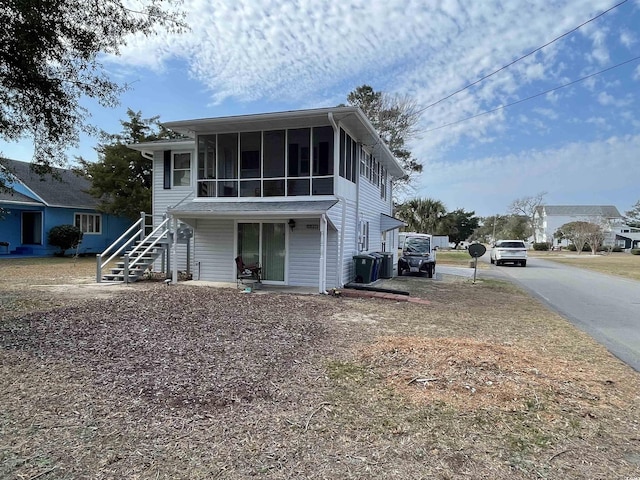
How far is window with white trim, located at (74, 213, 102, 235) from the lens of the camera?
26.1m

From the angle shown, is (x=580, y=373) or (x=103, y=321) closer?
(x=580, y=373)

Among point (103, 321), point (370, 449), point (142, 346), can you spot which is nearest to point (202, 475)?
point (370, 449)

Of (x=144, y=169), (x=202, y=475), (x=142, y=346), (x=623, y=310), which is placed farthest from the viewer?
(x=144, y=169)

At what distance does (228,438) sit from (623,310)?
1113 cm

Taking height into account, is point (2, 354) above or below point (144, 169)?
below

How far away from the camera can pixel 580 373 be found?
5.09 meters

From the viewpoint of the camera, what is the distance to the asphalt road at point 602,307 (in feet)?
23.1

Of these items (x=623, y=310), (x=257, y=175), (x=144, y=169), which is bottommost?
(x=623, y=310)

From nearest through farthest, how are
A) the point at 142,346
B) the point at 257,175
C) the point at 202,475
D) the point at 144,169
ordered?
the point at 202,475, the point at 142,346, the point at 257,175, the point at 144,169

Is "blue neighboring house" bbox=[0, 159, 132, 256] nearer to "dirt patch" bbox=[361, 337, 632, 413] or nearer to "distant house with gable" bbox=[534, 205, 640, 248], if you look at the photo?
"dirt patch" bbox=[361, 337, 632, 413]

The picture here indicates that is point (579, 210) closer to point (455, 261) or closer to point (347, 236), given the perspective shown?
point (455, 261)

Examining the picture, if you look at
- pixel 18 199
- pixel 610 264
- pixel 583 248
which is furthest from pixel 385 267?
pixel 583 248

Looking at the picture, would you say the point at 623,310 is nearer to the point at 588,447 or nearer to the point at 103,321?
the point at 588,447

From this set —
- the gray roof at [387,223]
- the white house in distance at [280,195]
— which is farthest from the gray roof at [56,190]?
the gray roof at [387,223]
